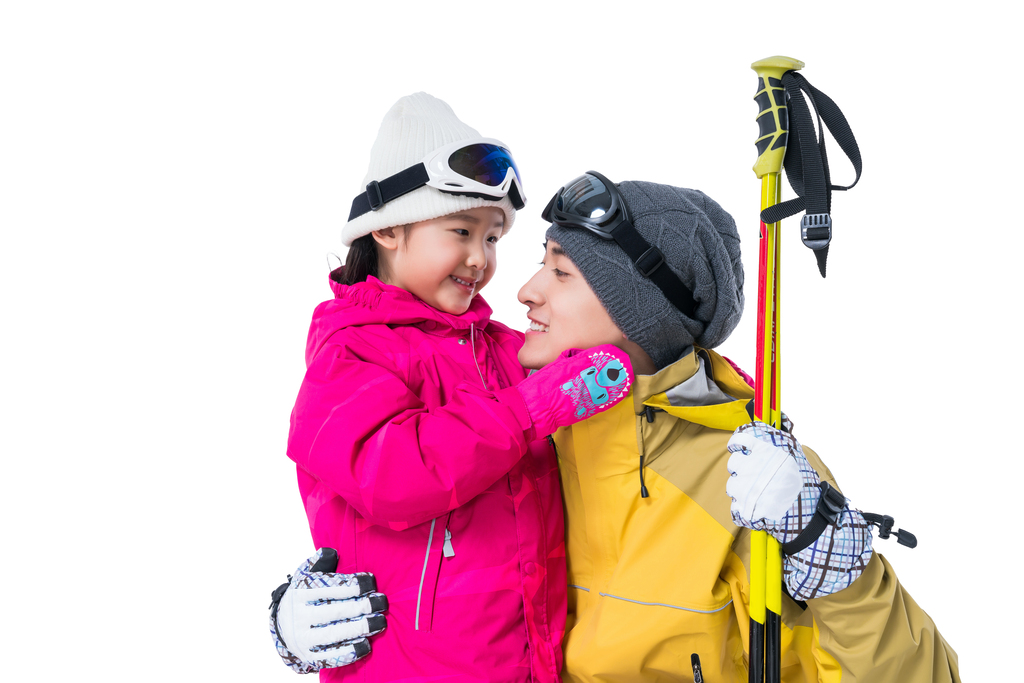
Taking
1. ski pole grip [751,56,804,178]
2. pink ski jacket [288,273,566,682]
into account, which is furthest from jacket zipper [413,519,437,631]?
ski pole grip [751,56,804,178]

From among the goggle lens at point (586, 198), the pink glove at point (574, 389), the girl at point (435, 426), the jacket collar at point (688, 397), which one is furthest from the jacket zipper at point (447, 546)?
the goggle lens at point (586, 198)

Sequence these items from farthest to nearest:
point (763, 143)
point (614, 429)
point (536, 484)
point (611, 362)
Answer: point (536, 484), point (614, 429), point (611, 362), point (763, 143)

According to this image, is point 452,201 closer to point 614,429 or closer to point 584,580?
point 614,429

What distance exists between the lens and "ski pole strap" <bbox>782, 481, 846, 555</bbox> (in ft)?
5.97

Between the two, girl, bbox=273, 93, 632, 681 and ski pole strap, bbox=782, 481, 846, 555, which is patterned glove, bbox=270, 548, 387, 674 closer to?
girl, bbox=273, 93, 632, 681

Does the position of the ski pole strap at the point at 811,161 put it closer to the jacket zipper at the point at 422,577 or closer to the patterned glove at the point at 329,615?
the jacket zipper at the point at 422,577

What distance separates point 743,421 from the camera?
213 centimetres

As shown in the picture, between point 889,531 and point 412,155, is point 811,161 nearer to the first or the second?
point 889,531

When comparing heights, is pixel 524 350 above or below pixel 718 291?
below

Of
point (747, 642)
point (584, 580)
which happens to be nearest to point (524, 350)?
point (584, 580)

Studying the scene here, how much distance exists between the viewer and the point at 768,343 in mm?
1854

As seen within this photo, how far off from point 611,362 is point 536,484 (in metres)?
0.54

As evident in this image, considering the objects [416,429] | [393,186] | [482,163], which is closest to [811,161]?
[482,163]

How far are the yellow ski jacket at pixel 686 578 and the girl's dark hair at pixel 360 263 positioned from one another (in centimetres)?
94
